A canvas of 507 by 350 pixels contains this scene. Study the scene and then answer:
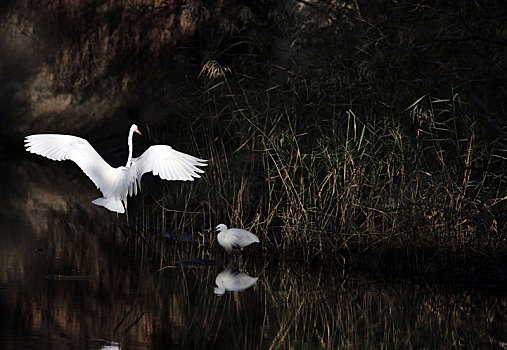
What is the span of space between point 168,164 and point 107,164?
0.65 m

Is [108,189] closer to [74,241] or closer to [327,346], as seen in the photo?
[74,241]

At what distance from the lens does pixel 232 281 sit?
655 centimetres

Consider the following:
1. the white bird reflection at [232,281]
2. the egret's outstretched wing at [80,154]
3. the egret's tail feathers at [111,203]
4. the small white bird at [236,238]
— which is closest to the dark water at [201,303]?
the white bird reflection at [232,281]

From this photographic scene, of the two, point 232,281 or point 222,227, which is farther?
point 222,227

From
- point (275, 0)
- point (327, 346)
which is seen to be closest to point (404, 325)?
point (327, 346)

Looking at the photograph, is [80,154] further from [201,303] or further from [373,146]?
[201,303]

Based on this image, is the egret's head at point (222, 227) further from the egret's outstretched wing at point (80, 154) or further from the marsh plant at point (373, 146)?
the egret's outstretched wing at point (80, 154)

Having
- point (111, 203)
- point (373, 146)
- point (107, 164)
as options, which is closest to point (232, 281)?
point (373, 146)

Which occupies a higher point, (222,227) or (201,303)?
(222,227)

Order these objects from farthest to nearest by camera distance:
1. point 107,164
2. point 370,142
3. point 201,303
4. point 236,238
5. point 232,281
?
point 107,164 → point 370,142 → point 236,238 → point 232,281 → point 201,303

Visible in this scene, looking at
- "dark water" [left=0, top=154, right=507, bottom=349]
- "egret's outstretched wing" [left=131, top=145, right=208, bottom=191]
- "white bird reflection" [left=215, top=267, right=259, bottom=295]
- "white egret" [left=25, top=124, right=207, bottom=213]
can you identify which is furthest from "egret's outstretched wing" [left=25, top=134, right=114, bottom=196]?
"white bird reflection" [left=215, top=267, right=259, bottom=295]

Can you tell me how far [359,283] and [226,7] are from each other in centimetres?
1044

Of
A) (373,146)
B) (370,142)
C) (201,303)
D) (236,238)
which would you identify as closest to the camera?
(201,303)

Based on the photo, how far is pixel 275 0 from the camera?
559 inches
